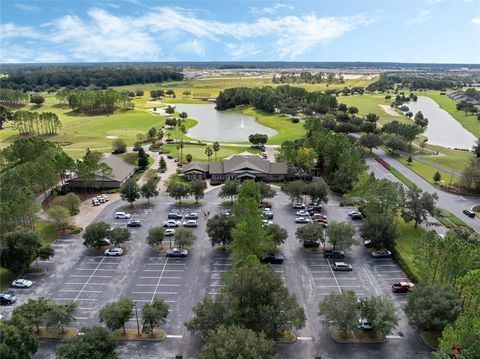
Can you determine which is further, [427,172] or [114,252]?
[427,172]

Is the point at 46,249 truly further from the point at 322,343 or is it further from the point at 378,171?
the point at 378,171

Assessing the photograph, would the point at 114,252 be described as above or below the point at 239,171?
below

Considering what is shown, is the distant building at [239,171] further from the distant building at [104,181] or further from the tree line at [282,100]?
the tree line at [282,100]

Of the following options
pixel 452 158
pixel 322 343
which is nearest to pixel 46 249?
pixel 322 343

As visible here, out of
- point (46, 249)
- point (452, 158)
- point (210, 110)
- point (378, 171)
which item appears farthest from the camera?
point (210, 110)

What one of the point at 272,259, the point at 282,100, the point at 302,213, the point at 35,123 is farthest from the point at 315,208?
the point at 282,100

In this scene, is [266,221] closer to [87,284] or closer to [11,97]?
[87,284]
